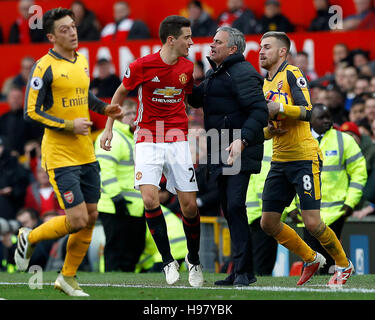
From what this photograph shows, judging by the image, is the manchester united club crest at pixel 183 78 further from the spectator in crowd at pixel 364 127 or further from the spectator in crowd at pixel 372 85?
the spectator in crowd at pixel 372 85

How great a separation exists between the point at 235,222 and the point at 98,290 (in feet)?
4.58

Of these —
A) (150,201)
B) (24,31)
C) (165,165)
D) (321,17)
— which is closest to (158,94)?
(165,165)

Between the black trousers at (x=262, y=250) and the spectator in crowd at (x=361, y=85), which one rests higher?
the spectator in crowd at (x=361, y=85)

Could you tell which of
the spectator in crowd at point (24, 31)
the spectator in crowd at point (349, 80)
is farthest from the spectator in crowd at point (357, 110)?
the spectator in crowd at point (24, 31)

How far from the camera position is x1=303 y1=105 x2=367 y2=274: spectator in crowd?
34.3 ft

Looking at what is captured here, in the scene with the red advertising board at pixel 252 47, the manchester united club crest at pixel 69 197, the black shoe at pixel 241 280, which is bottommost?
the black shoe at pixel 241 280

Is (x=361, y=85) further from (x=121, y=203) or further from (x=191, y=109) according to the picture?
(x=121, y=203)

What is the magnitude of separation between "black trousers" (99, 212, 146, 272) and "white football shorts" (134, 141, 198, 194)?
3058 mm

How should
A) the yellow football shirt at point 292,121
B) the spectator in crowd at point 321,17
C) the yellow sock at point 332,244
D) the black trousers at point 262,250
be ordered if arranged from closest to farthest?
the yellow football shirt at point 292,121 < the yellow sock at point 332,244 < the black trousers at point 262,250 < the spectator in crowd at point 321,17

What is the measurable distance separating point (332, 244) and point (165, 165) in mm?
1670

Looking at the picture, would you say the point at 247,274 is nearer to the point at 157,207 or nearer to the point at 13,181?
the point at 157,207

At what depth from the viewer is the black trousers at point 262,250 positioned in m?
11.2

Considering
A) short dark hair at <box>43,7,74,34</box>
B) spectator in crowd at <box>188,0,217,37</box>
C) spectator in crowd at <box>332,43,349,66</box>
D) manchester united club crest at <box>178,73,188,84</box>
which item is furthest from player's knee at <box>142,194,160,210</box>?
spectator in crowd at <box>188,0,217,37</box>

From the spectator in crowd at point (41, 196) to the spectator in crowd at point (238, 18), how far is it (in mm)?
4064
